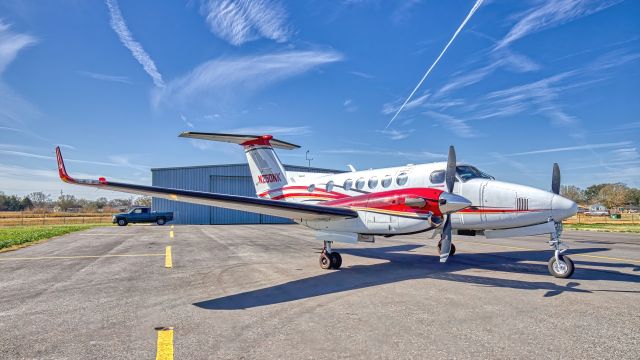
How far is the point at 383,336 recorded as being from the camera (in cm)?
467

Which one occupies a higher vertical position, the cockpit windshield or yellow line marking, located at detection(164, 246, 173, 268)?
the cockpit windshield

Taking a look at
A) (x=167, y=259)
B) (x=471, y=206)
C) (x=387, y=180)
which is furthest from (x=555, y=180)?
(x=167, y=259)

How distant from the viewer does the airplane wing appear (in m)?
8.14

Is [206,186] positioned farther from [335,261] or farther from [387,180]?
[335,261]

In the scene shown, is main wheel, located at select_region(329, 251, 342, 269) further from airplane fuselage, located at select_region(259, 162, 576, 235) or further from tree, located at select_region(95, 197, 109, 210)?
tree, located at select_region(95, 197, 109, 210)

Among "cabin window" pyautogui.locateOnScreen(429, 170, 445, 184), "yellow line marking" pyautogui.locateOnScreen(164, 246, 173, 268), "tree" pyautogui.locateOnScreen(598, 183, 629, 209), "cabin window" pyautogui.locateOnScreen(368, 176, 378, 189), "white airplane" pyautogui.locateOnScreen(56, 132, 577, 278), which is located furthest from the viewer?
"tree" pyautogui.locateOnScreen(598, 183, 629, 209)

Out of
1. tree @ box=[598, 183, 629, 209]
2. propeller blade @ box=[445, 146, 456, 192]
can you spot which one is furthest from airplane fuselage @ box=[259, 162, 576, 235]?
tree @ box=[598, 183, 629, 209]

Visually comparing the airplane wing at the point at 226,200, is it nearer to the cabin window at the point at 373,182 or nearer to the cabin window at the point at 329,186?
the cabin window at the point at 373,182

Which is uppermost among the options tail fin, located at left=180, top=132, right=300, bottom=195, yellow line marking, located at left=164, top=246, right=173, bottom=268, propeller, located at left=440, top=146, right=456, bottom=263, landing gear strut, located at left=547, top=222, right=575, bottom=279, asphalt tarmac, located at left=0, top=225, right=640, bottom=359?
tail fin, located at left=180, top=132, right=300, bottom=195

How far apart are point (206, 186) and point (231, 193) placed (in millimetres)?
3199

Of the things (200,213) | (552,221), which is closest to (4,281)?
(552,221)

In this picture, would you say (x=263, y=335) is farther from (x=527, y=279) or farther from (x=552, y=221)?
(x=552, y=221)

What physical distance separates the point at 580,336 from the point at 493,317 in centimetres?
113

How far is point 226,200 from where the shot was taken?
865 cm
